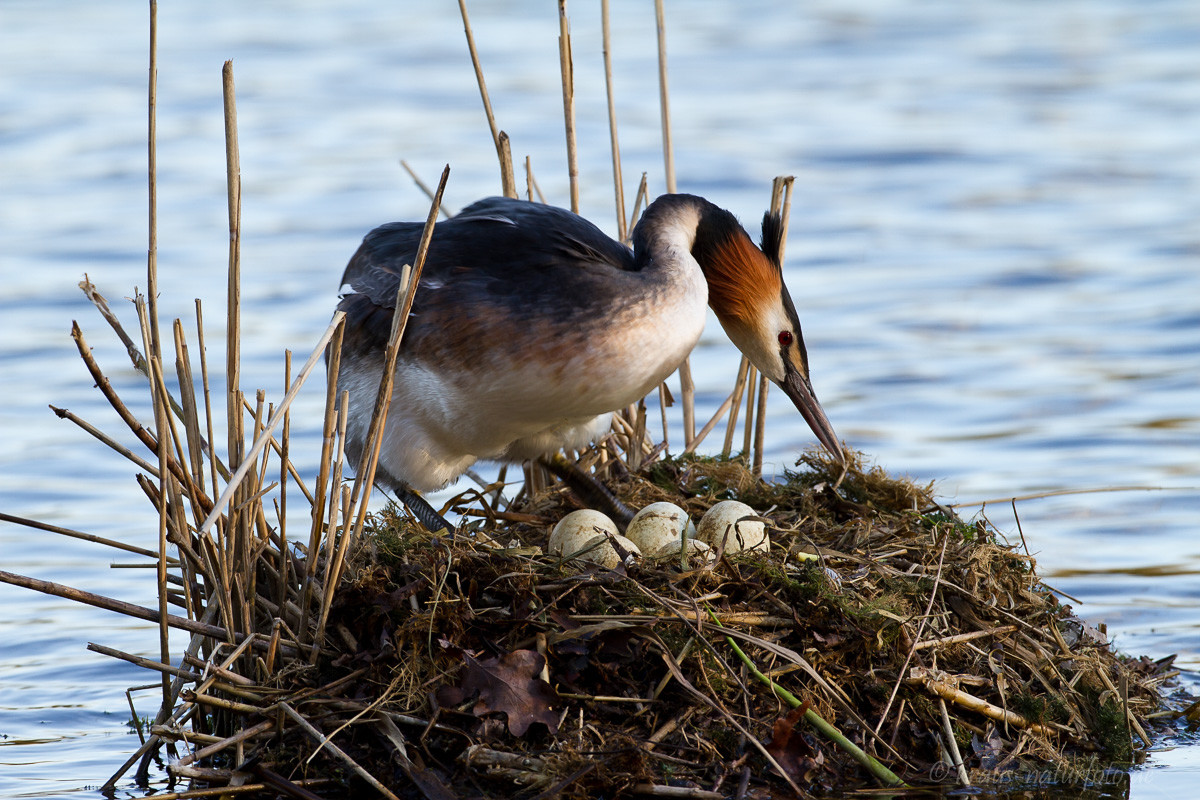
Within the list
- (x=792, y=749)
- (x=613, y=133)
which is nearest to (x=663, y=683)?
(x=792, y=749)

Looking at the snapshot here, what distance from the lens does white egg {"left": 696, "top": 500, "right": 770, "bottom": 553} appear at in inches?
177

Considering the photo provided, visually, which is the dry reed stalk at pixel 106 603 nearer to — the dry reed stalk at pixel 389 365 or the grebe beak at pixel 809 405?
the dry reed stalk at pixel 389 365

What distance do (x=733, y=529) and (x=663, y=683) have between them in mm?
754

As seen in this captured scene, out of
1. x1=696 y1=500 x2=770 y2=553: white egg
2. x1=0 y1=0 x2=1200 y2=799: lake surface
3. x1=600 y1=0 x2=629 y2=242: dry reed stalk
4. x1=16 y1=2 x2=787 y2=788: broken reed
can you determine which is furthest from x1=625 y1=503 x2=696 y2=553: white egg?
→ x1=600 y1=0 x2=629 y2=242: dry reed stalk

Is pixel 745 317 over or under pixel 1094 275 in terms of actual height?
over

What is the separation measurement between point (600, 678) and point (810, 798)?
58cm

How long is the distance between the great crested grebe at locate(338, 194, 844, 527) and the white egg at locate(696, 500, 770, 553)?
1.45 ft

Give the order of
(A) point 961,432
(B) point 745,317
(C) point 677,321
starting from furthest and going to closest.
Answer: (A) point 961,432 → (B) point 745,317 → (C) point 677,321

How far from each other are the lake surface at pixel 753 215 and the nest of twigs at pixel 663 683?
1.45ft

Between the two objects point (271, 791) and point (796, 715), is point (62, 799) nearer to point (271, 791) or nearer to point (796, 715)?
point (271, 791)

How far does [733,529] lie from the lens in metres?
4.54

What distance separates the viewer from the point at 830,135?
42.2 feet

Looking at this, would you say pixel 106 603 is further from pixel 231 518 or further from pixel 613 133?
pixel 613 133

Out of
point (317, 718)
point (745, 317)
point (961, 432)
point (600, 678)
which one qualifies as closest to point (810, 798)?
point (600, 678)
